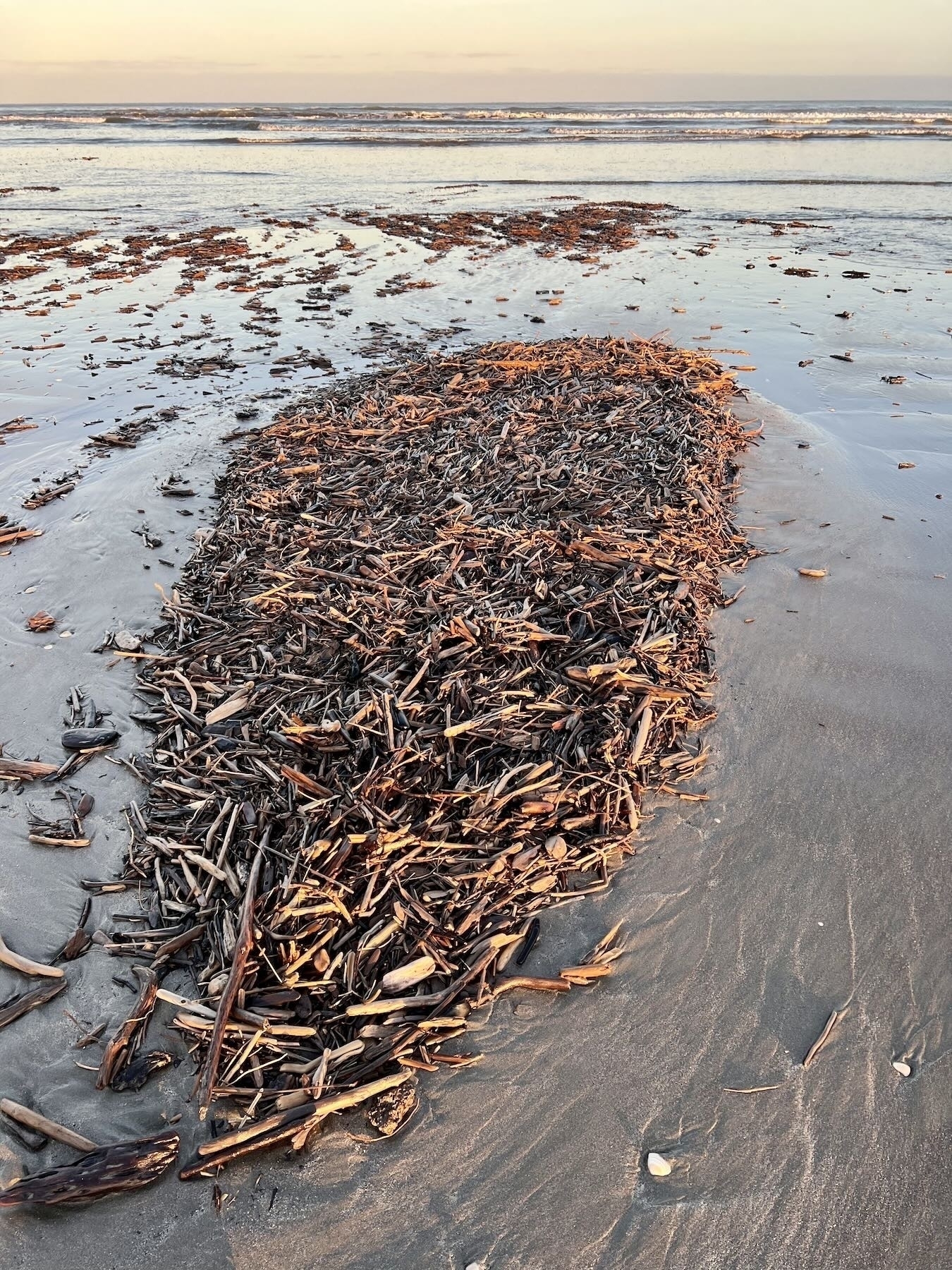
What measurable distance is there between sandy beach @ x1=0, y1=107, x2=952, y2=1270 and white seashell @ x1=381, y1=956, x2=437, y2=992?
0.26 metres

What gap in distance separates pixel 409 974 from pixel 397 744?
930 mm

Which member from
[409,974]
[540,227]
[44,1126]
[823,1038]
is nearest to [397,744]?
[409,974]

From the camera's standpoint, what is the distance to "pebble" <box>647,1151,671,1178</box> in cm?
206

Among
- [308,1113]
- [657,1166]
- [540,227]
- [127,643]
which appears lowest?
[657,1166]

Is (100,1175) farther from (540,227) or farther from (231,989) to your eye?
(540,227)

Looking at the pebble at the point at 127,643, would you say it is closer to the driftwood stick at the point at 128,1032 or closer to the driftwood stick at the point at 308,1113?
the driftwood stick at the point at 128,1032

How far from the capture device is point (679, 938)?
8.89ft

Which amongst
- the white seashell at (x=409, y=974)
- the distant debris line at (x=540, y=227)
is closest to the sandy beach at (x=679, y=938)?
the white seashell at (x=409, y=974)

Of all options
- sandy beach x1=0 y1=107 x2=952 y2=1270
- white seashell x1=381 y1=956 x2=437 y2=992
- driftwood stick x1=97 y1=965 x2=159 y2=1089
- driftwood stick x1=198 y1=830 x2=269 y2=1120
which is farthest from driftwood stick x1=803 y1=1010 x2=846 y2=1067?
driftwood stick x1=97 y1=965 x2=159 y2=1089

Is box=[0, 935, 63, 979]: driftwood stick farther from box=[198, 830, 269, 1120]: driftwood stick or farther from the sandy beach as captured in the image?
box=[198, 830, 269, 1120]: driftwood stick

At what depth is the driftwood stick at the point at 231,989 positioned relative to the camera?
2199mm

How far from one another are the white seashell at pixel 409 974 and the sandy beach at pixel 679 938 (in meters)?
0.26

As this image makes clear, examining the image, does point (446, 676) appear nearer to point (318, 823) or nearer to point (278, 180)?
point (318, 823)

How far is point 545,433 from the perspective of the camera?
19.9ft
